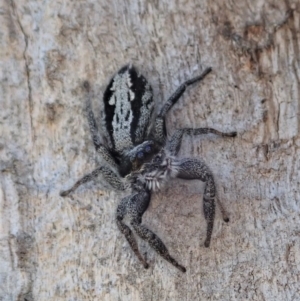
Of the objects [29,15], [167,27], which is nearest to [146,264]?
[167,27]

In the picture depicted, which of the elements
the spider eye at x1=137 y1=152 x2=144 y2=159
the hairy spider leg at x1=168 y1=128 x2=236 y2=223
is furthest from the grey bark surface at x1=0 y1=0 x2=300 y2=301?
the spider eye at x1=137 y1=152 x2=144 y2=159

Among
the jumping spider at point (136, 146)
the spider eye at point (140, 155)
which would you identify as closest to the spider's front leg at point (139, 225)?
the jumping spider at point (136, 146)

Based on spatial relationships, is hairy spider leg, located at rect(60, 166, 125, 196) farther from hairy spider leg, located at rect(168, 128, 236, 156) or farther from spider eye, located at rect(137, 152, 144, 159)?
hairy spider leg, located at rect(168, 128, 236, 156)

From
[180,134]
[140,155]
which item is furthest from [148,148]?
[180,134]

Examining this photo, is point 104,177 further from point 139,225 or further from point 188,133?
point 188,133

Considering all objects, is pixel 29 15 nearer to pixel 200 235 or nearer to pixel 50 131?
pixel 50 131

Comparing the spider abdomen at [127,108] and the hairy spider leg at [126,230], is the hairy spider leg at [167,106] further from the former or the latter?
the hairy spider leg at [126,230]
